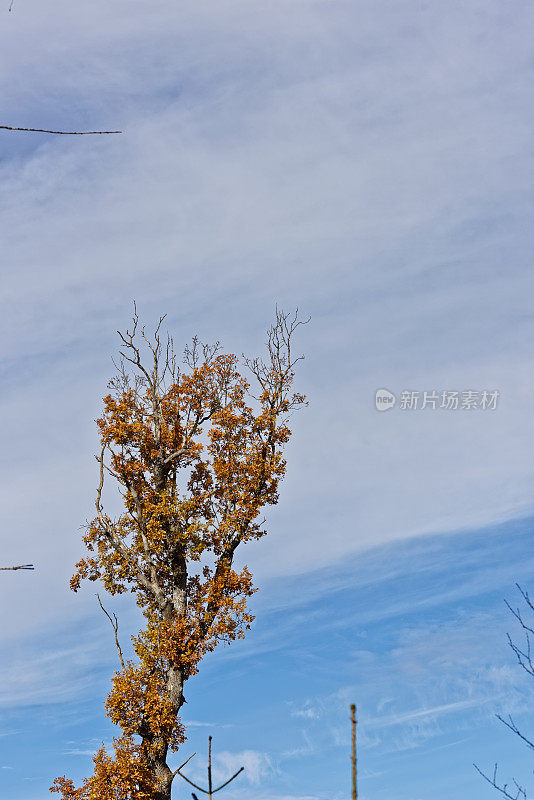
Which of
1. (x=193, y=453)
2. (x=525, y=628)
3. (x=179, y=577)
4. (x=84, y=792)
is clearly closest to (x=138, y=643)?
(x=179, y=577)

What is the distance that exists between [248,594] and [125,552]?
3503 mm

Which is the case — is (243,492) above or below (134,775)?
above

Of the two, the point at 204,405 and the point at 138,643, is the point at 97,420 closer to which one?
the point at 204,405

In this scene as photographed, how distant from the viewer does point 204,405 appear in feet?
75.0

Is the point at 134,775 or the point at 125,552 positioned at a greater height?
the point at 125,552

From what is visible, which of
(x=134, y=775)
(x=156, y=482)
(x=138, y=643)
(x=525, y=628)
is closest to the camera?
(x=525, y=628)

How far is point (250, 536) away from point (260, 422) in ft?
10.1

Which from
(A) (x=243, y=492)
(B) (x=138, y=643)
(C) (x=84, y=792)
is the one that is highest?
(A) (x=243, y=492)

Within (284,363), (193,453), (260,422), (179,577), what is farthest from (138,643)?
(284,363)

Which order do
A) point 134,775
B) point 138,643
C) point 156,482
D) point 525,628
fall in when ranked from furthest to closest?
point 156,482, point 138,643, point 134,775, point 525,628

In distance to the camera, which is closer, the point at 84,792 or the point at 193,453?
the point at 84,792

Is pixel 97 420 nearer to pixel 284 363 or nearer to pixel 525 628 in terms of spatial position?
pixel 284 363

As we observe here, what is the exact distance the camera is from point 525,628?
8633 mm

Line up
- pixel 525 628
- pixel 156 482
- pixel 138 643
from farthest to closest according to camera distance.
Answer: pixel 156 482
pixel 138 643
pixel 525 628
